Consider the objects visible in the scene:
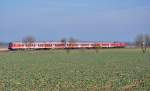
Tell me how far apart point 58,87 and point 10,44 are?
246 feet

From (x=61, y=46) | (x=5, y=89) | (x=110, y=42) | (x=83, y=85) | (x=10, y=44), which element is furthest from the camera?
(x=110, y=42)

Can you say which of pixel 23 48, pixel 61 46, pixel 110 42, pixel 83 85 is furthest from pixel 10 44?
pixel 83 85

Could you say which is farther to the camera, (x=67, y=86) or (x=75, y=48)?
(x=75, y=48)

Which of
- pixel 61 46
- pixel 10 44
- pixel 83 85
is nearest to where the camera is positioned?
pixel 83 85

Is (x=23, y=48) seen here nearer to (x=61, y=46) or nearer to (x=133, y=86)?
(x=61, y=46)

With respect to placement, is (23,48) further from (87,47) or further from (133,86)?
(133,86)

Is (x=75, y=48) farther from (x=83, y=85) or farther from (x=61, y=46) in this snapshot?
(x=83, y=85)

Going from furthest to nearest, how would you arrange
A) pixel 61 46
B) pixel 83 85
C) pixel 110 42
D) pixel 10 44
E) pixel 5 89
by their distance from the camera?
pixel 110 42
pixel 61 46
pixel 10 44
pixel 83 85
pixel 5 89

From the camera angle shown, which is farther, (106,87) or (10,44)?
(10,44)

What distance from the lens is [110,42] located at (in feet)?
348

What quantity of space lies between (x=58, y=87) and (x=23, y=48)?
75664mm

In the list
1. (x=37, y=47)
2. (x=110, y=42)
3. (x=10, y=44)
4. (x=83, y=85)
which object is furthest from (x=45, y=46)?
(x=83, y=85)

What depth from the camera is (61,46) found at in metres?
97.7

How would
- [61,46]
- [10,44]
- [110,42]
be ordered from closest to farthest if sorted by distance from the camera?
1. [10,44]
2. [61,46]
3. [110,42]
